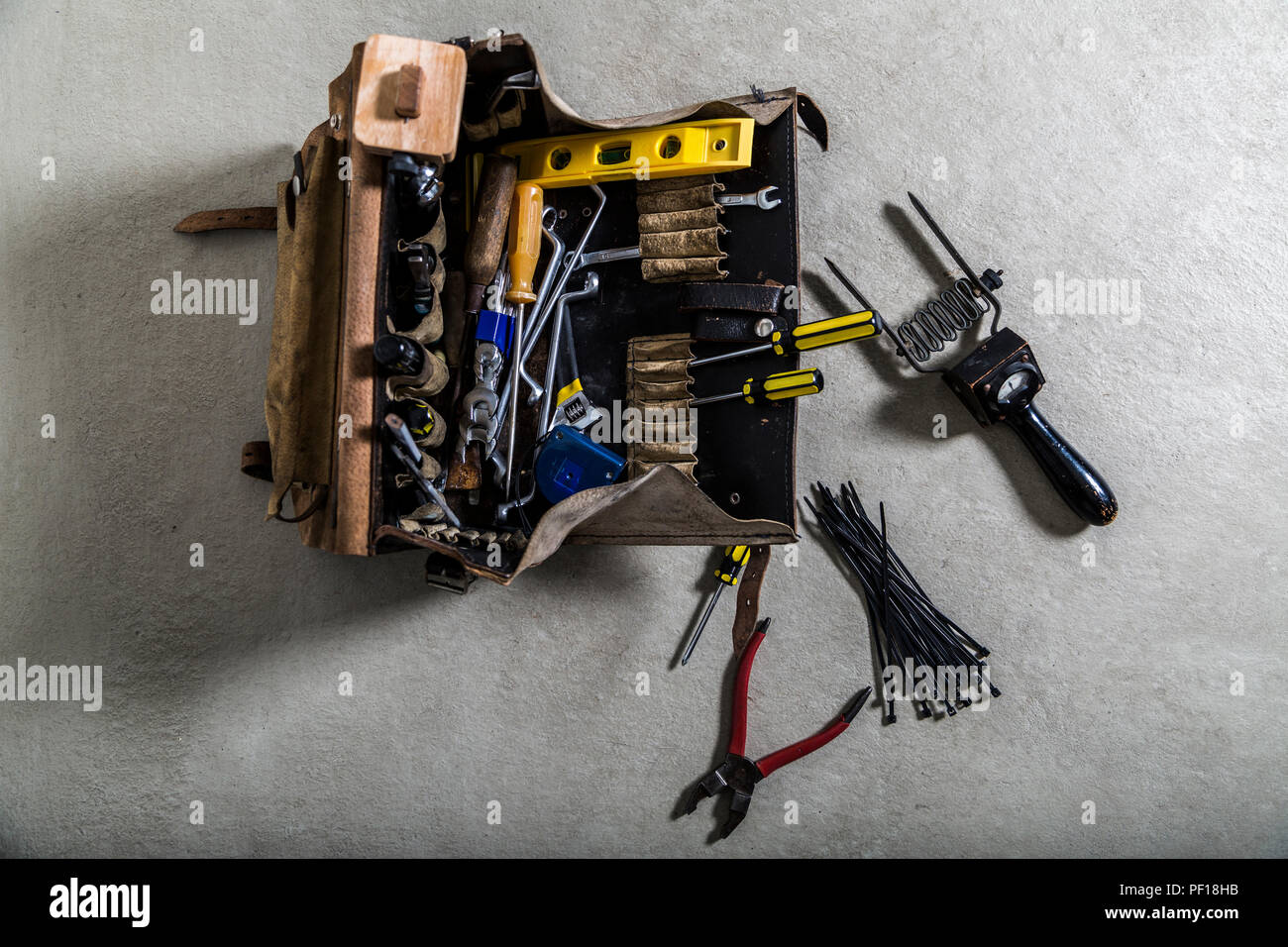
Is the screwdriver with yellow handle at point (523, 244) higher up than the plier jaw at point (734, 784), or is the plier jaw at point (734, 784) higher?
the screwdriver with yellow handle at point (523, 244)

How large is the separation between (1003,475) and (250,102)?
2.36 meters

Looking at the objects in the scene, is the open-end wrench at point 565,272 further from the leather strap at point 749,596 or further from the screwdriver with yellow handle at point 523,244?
the leather strap at point 749,596

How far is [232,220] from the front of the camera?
2119 mm

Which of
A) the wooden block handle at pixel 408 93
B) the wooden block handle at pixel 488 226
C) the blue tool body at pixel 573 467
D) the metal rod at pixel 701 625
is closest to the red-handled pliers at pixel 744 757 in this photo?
the metal rod at pixel 701 625

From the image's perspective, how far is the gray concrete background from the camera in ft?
6.70

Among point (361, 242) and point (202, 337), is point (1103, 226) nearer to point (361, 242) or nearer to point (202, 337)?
point (361, 242)

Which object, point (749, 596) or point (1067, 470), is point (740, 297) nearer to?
point (749, 596)

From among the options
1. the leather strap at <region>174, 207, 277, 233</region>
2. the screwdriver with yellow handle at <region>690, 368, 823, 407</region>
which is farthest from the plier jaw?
the leather strap at <region>174, 207, 277, 233</region>

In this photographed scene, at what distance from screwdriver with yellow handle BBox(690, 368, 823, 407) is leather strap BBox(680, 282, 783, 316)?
16cm

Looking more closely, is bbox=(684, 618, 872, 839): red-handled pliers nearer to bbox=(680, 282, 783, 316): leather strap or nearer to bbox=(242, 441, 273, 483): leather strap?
bbox=(680, 282, 783, 316): leather strap

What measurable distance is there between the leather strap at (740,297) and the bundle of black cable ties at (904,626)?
0.55 m

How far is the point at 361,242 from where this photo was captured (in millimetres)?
1549

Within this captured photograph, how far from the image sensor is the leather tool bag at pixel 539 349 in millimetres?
1546
